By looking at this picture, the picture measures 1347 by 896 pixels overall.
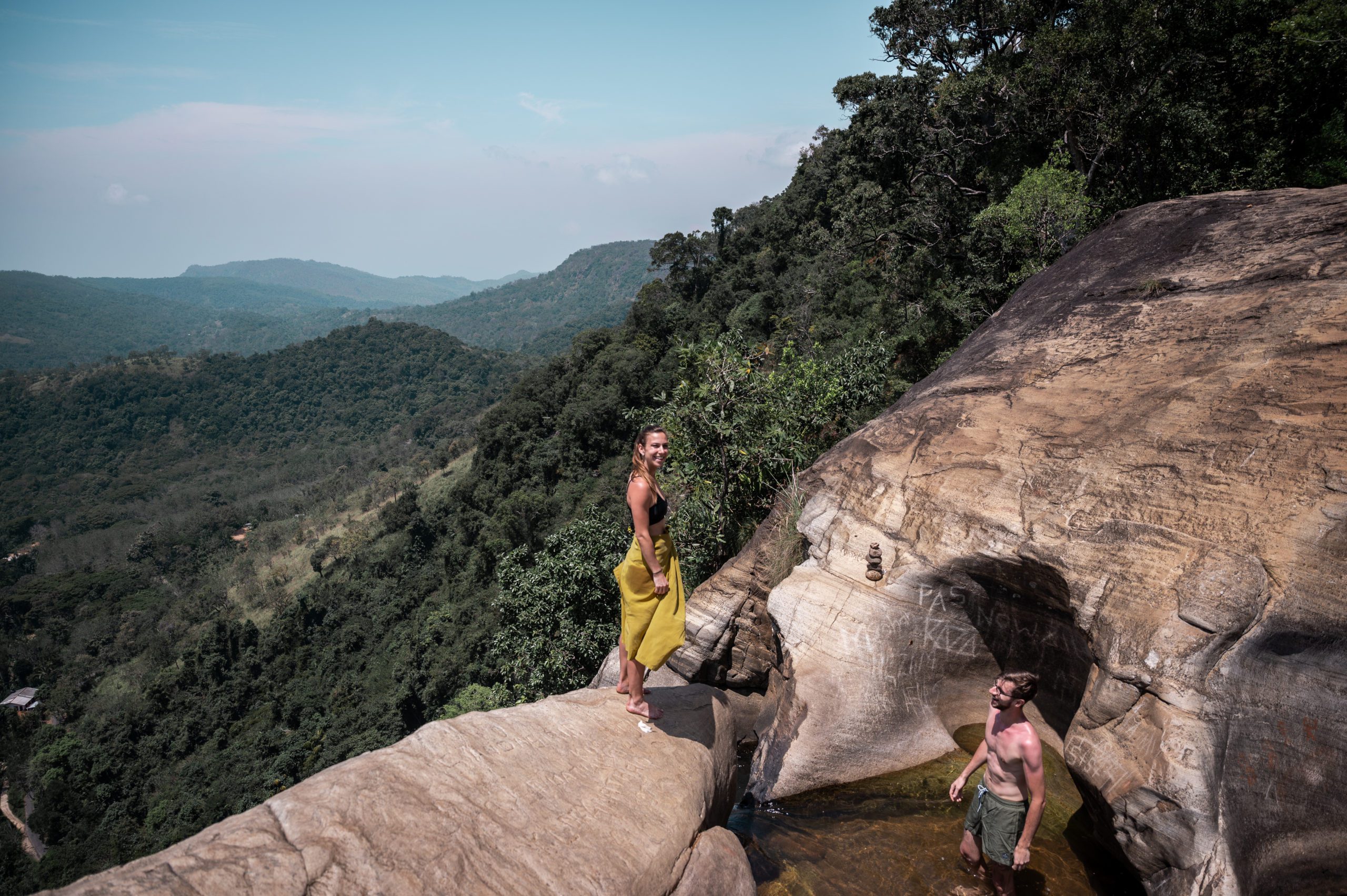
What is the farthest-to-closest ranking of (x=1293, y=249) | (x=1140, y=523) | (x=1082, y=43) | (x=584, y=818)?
(x=1082, y=43), (x=1293, y=249), (x=1140, y=523), (x=584, y=818)

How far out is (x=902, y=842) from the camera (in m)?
5.51

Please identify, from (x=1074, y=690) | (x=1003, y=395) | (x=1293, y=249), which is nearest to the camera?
(x=1074, y=690)

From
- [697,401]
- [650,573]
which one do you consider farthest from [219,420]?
[650,573]

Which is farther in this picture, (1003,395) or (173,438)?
(173,438)

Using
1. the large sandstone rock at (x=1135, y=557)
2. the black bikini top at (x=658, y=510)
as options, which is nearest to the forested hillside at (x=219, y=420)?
the large sandstone rock at (x=1135, y=557)

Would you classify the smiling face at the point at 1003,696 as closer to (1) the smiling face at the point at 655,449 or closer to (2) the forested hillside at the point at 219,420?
(1) the smiling face at the point at 655,449

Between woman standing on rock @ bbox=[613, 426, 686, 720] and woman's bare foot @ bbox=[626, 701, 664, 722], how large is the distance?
0.42 m

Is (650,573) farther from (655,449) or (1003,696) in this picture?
(1003,696)

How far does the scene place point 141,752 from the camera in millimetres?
46562

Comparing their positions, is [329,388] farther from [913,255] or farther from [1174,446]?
[1174,446]

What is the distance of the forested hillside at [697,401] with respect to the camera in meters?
12.4

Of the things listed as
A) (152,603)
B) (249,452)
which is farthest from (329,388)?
(152,603)

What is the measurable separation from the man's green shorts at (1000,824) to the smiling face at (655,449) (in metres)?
3.29

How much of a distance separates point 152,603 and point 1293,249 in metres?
93.6
